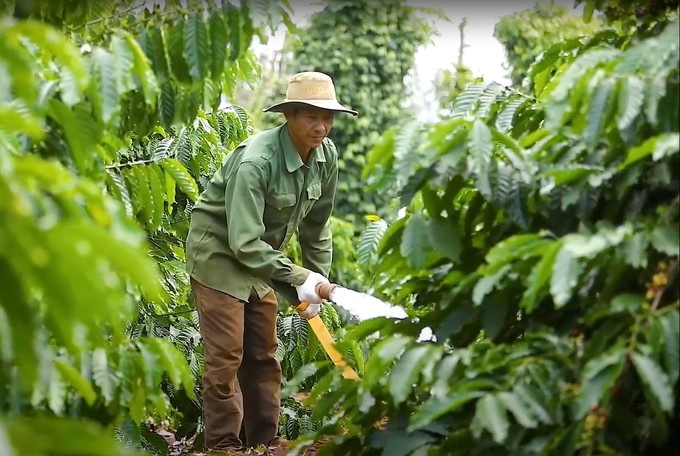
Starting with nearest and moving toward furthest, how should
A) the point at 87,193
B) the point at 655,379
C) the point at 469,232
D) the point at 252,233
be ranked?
1. the point at 87,193
2. the point at 655,379
3. the point at 469,232
4. the point at 252,233

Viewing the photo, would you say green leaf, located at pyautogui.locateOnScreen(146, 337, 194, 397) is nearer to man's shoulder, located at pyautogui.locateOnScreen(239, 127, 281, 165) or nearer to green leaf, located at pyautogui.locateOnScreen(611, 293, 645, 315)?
green leaf, located at pyautogui.locateOnScreen(611, 293, 645, 315)

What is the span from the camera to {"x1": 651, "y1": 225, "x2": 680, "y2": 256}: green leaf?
6.59ft

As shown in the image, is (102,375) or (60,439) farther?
(102,375)

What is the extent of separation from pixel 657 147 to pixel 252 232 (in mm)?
2286

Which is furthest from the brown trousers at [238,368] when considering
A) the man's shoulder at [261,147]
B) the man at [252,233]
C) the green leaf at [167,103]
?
the green leaf at [167,103]

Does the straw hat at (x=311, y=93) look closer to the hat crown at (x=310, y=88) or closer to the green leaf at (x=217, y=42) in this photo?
the hat crown at (x=310, y=88)

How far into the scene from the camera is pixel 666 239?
2031 mm

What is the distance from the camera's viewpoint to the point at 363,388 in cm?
245

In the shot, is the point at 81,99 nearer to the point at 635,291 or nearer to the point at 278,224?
the point at 635,291

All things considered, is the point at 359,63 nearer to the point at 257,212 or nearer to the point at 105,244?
the point at 257,212

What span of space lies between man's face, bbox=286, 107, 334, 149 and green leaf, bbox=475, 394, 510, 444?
2372mm

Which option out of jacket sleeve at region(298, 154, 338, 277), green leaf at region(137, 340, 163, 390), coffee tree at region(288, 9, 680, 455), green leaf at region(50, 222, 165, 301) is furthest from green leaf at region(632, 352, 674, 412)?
jacket sleeve at region(298, 154, 338, 277)

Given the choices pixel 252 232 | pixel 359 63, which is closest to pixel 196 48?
pixel 252 232

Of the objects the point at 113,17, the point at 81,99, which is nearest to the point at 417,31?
the point at 113,17
